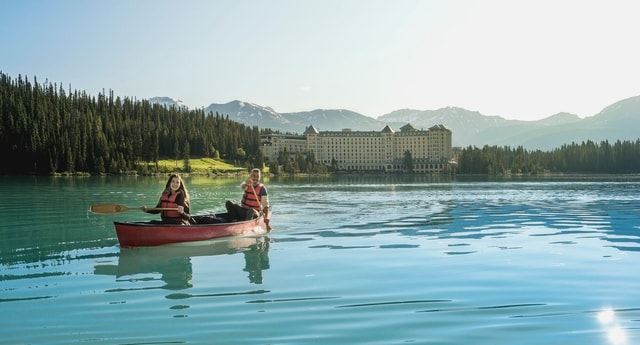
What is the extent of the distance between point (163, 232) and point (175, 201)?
128cm

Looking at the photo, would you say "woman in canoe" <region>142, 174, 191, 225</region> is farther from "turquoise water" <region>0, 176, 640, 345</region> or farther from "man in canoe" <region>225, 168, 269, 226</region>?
"man in canoe" <region>225, 168, 269, 226</region>

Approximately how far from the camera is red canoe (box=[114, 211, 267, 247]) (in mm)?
21328

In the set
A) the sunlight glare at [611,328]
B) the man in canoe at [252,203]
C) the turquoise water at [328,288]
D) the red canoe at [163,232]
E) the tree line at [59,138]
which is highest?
the tree line at [59,138]

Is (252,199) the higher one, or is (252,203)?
(252,199)

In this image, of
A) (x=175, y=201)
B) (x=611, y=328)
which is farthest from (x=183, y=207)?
(x=611, y=328)

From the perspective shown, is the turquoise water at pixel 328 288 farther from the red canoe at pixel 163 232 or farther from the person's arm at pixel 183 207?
the person's arm at pixel 183 207

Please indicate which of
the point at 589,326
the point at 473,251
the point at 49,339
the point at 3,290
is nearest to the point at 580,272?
the point at 473,251

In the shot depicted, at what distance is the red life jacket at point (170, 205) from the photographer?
22.2 m

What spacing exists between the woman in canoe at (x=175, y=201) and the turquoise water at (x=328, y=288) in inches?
47.5

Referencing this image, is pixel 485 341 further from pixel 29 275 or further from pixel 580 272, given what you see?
pixel 29 275

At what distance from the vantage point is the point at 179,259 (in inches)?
786

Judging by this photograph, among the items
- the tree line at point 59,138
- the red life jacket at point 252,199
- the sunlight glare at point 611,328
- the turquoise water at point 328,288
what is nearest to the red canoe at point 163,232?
the turquoise water at point 328,288

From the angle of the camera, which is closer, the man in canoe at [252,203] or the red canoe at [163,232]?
the red canoe at [163,232]

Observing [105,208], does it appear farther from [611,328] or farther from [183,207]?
[611,328]
